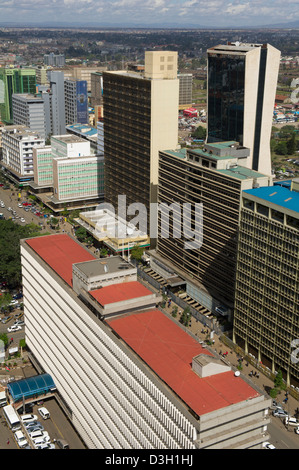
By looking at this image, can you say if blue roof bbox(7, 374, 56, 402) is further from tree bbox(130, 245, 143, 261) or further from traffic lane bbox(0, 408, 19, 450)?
tree bbox(130, 245, 143, 261)

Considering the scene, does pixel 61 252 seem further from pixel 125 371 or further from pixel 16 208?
pixel 16 208

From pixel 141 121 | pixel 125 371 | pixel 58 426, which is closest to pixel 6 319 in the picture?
pixel 58 426

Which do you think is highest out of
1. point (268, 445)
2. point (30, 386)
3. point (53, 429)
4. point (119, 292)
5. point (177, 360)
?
point (119, 292)

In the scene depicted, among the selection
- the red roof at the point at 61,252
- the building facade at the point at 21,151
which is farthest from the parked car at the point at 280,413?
the building facade at the point at 21,151

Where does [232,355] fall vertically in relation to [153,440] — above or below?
below

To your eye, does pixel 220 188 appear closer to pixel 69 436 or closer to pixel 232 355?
pixel 232 355

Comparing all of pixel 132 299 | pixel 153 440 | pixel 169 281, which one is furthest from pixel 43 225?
pixel 153 440
